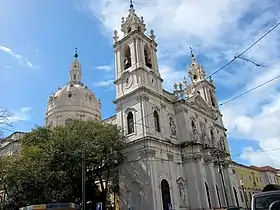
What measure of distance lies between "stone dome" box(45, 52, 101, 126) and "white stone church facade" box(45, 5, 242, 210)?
6.99 m

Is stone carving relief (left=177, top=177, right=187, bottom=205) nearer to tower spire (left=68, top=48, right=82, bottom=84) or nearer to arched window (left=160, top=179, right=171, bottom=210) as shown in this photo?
arched window (left=160, top=179, right=171, bottom=210)

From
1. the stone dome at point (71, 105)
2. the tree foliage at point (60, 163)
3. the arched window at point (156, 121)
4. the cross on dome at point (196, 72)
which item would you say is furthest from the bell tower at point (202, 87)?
the tree foliage at point (60, 163)

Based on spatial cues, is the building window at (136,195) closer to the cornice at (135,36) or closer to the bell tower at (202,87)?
the cornice at (135,36)

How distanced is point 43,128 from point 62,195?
6937 millimetres

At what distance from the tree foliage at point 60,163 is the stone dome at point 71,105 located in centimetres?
1575

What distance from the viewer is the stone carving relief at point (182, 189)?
27.8m

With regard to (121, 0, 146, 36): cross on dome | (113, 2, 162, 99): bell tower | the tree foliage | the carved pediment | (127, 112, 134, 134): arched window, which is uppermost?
(121, 0, 146, 36): cross on dome

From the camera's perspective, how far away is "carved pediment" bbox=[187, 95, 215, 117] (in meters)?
35.8

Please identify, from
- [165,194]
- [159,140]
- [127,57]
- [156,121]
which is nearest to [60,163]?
[159,140]

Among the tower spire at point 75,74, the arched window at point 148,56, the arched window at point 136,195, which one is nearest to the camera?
the arched window at point 136,195

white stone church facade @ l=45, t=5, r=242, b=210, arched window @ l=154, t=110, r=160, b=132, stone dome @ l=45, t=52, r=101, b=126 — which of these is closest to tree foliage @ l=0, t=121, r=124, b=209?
white stone church facade @ l=45, t=5, r=242, b=210

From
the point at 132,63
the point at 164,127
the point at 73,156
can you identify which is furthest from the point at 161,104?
the point at 73,156

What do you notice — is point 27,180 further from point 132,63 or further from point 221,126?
point 221,126

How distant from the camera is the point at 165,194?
88.3 feet
